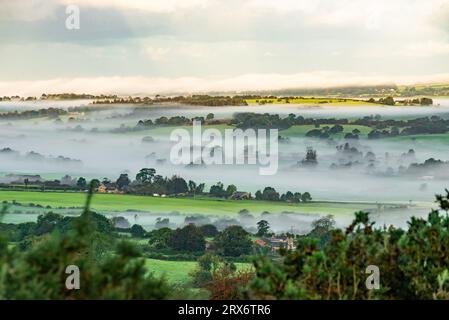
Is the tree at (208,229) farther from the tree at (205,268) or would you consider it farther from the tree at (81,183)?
the tree at (81,183)

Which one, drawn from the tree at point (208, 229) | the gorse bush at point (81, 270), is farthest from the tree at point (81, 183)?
the gorse bush at point (81, 270)

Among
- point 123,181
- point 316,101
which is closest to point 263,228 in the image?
point 316,101

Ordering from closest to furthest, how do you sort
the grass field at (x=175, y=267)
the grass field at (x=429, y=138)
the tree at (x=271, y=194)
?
the grass field at (x=175, y=267) → the tree at (x=271, y=194) → the grass field at (x=429, y=138)

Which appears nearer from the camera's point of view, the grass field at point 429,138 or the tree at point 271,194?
the tree at point 271,194

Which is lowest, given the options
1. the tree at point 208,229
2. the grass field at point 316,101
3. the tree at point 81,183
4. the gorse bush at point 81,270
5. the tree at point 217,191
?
the tree at point 208,229

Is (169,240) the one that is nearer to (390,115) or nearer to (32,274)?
(390,115)

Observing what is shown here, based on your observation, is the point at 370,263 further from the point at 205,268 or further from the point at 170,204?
the point at 170,204

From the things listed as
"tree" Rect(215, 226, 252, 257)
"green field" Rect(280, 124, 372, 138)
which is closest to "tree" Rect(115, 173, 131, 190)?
"tree" Rect(215, 226, 252, 257)
